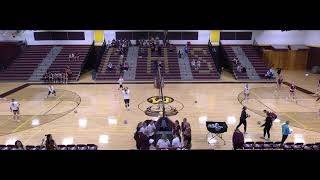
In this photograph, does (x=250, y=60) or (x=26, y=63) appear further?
(x=250, y=60)

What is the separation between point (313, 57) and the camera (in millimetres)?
26531

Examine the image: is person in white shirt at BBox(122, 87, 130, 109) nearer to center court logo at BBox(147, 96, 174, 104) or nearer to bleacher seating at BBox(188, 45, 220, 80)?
center court logo at BBox(147, 96, 174, 104)

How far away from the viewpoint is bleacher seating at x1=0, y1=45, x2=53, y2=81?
76.5 feet

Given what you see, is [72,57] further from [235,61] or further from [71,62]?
[235,61]

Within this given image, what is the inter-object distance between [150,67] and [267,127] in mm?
14219

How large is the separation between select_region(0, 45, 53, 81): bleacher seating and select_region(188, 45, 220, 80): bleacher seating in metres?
12.4

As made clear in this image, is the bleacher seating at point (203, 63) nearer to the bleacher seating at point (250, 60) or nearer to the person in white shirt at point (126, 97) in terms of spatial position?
the bleacher seating at point (250, 60)

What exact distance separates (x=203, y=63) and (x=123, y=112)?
11831 mm

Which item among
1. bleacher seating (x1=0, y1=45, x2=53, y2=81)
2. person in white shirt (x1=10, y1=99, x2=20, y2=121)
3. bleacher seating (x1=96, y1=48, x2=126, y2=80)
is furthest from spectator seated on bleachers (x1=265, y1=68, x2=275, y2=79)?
bleacher seating (x1=0, y1=45, x2=53, y2=81)

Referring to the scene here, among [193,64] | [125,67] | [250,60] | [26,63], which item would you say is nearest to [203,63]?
[193,64]
